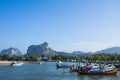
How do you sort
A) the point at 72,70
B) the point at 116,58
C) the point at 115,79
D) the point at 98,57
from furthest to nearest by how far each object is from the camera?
the point at 98,57 < the point at 116,58 < the point at 72,70 < the point at 115,79

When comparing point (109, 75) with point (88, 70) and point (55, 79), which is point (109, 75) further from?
point (55, 79)

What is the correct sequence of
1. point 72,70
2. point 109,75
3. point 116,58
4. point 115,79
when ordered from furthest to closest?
point 116,58 → point 72,70 → point 109,75 → point 115,79

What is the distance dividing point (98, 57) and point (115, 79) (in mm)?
143585

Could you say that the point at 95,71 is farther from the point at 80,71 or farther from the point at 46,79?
the point at 46,79

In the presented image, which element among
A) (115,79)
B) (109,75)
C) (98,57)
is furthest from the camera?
(98,57)

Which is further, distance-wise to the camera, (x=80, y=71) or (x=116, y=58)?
(x=116, y=58)

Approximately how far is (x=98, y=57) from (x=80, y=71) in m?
133

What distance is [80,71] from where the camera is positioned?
225ft

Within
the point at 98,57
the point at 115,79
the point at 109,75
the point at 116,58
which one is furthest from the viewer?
the point at 98,57

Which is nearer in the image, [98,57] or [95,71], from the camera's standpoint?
[95,71]

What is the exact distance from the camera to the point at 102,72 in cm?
6606

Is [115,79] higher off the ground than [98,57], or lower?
lower

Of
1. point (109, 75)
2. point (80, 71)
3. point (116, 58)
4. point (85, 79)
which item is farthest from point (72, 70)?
point (116, 58)

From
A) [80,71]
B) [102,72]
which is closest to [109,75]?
[102,72]
